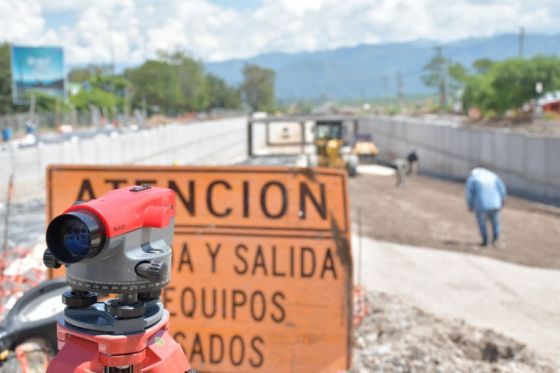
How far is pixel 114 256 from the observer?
227 centimetres

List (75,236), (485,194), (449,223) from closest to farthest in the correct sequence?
(75,236)
(485,194)
(449,223)

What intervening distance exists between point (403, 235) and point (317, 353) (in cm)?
1161

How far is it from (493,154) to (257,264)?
28546mm

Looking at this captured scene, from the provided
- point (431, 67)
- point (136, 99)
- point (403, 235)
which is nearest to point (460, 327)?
point (403, 235)

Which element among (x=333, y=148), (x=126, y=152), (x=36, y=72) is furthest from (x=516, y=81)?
(x=36, y=72)

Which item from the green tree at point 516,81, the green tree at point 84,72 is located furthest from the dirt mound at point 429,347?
the green tree at point 84,72

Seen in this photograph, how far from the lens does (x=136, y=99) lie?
305 ft

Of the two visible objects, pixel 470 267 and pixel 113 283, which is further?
pixel 470 267

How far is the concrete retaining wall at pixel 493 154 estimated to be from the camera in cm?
2488

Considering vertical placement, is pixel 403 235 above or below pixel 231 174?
below

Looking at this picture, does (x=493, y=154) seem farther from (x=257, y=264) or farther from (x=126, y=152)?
(x=257, y=264)

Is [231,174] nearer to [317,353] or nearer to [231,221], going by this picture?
[231,221]

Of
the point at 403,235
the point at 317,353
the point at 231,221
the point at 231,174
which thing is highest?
the point at 231,174

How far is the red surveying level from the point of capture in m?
2.22
